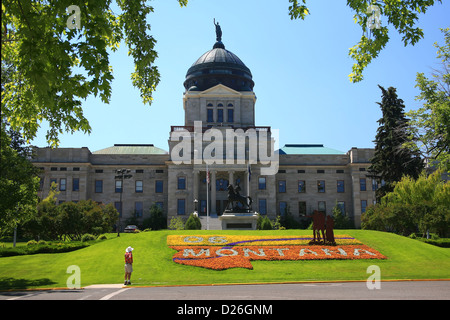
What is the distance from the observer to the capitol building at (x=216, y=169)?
7944cm

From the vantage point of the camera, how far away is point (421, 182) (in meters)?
52.2

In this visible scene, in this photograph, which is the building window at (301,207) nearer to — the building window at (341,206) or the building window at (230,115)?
the building window at (341,206)

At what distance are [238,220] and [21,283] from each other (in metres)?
29.2

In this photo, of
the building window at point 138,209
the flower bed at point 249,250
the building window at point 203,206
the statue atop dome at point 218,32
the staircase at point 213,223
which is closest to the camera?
the flower bed at point 249,250

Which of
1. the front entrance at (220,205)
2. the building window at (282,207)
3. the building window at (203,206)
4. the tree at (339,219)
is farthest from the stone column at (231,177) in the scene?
the tree at (339,219)

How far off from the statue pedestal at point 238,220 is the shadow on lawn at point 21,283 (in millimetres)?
26893

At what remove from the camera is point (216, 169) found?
77.8 meters

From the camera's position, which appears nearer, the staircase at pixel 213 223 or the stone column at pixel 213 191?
the staircase at pixel 213 223

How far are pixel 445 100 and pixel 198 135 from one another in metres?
58.8

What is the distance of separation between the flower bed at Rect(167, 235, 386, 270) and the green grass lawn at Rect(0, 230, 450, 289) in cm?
84

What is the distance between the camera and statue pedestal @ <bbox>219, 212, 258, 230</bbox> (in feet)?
167

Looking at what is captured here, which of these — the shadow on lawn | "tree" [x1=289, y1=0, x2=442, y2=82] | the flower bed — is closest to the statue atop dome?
the flower bed

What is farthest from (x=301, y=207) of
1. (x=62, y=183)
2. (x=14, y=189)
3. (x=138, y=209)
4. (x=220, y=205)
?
(x=14, y=189)

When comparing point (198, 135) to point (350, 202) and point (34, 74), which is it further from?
point (34, 74)
